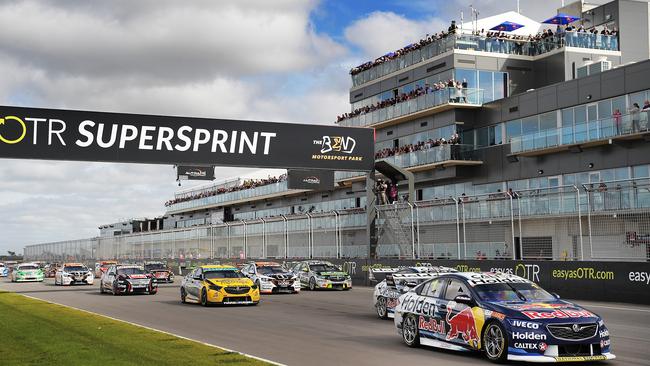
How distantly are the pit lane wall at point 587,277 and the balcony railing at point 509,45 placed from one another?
24919 millimetres

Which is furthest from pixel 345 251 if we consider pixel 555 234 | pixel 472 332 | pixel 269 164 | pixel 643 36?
pixel 472 332

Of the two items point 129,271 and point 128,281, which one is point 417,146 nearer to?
point 129,271

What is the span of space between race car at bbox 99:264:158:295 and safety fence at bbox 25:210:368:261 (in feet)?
41.1

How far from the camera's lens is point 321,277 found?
35.7 meters

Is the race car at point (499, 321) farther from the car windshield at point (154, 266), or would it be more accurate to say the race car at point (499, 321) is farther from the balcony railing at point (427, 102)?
the balcony railing at point (427, 102)

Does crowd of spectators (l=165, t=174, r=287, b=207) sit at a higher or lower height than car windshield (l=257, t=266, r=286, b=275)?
higher

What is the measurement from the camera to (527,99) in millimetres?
47812

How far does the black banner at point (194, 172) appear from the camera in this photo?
41.2 metres

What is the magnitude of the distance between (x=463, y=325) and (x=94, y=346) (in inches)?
241

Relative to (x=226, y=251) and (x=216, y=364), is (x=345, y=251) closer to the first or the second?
(x=226, y=251)

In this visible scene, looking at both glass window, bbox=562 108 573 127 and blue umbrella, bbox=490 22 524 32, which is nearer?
glass window, bbox=562 108 573 127

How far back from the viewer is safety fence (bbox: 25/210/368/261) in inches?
1695

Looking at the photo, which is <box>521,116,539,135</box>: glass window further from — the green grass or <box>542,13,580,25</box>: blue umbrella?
the green grass

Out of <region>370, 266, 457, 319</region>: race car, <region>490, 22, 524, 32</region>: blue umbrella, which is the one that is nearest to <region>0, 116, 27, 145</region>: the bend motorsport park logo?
<region>370, 266, 457, 319</region>: race car
